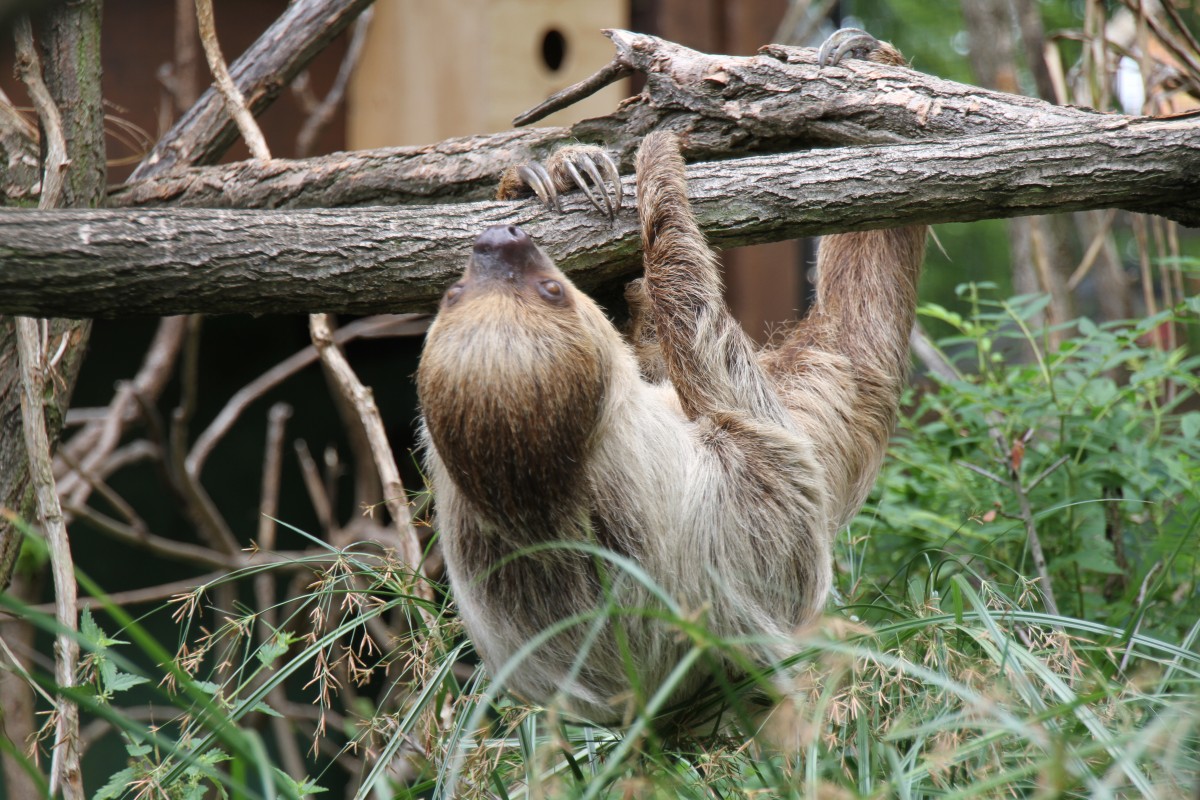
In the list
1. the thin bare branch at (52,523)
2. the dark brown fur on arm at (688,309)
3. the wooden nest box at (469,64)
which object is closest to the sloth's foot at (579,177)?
the dark brown fur on arm at (688,309)

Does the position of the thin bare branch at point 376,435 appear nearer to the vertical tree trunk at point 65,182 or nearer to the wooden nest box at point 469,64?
the vertical tree trunk at point 65,182

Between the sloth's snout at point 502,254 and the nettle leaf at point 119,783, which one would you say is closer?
the nettle leaf at point 119,783

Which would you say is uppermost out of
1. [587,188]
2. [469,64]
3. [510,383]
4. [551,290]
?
[469,64]

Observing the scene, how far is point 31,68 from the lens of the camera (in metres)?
3.81

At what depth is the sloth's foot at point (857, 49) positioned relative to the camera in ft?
14.1

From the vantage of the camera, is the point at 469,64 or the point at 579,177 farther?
the point at 469,64

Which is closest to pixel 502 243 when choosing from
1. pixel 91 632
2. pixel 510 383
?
pixel 510 383

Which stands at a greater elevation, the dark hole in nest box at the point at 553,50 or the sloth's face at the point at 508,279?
the dark hole in nest box at the point at 553,50

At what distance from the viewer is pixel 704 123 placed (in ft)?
13.7

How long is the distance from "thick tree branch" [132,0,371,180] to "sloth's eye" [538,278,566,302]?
7.31ft

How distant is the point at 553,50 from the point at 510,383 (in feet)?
15.6

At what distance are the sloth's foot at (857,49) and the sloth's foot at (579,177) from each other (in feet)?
3.47

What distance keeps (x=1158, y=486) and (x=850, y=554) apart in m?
1.34

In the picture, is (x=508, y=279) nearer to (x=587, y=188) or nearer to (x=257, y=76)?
(x=587, y=188)
